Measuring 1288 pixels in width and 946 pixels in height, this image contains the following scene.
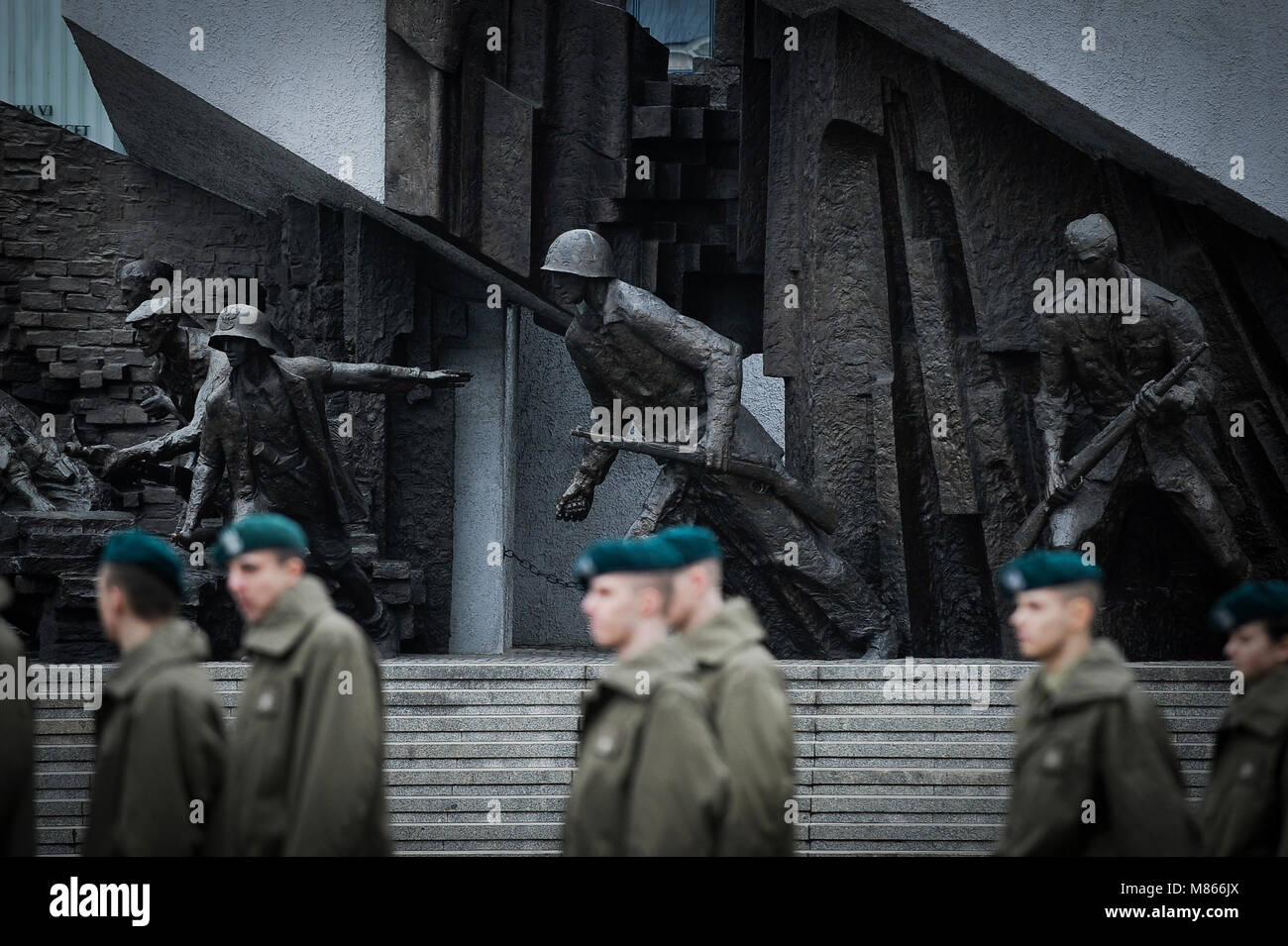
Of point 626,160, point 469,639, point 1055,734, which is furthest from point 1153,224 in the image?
point 1055,734

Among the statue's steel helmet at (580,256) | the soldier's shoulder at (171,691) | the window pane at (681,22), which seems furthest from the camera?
the window pane at (681,22)

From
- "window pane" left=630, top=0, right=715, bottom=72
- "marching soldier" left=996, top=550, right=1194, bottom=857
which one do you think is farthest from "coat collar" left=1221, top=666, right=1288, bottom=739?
"window pane" left=630, top=0, right=715, bottom=72

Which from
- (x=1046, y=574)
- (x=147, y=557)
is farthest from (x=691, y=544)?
(x=147, y=557)

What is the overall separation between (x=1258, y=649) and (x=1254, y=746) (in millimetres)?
264

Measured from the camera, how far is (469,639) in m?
11.6

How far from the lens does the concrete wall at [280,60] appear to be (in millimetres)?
10781

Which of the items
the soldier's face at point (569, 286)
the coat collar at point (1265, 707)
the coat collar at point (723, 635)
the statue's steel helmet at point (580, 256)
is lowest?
the coat collar at point (1265, 707)

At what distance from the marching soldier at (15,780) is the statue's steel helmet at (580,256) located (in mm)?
5427

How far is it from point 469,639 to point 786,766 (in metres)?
7.44

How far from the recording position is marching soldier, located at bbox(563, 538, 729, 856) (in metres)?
4.07

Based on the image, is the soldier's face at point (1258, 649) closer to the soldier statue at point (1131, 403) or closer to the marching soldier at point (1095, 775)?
the marching soldier at point (1095, 775)

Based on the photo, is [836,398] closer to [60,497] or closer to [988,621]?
[988,621]

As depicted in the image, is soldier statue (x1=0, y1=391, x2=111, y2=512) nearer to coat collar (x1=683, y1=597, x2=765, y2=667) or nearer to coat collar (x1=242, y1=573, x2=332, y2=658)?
coat collar (x1=242, y1=573, x2=332, y2=658)

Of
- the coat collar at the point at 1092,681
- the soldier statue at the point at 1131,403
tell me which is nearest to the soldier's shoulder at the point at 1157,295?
the soldier statue at the point at 1131,403
